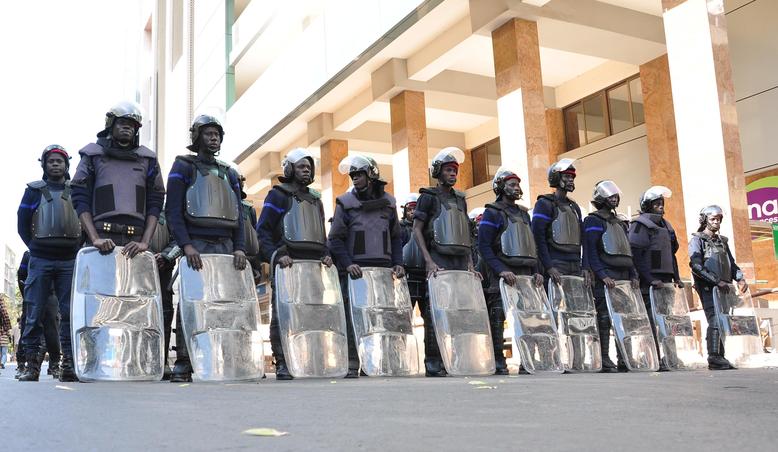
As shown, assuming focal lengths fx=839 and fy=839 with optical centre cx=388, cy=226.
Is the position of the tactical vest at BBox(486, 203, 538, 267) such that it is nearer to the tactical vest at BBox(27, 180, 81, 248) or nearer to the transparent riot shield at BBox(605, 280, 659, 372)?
the transparent riot shield at BBox(605, 280, 659, 372)

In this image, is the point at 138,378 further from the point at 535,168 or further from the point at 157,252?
the point at 535,168

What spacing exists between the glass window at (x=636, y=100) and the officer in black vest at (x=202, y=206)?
15.0 meters

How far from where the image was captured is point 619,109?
20.4 metres

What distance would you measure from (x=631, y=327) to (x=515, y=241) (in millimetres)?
1517

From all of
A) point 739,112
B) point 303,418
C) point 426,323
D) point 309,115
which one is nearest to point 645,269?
point 426,323

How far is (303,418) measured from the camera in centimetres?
302

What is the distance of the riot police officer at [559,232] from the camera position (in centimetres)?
820

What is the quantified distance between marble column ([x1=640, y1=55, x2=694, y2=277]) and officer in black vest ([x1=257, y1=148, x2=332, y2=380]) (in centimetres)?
1169

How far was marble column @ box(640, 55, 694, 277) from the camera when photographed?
698 inches

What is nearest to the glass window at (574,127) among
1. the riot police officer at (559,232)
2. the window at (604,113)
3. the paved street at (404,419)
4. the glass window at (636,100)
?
the window at (604,113)

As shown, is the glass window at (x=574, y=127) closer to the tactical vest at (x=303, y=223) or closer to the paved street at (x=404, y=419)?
the tactical vest at (x=303, y=223)

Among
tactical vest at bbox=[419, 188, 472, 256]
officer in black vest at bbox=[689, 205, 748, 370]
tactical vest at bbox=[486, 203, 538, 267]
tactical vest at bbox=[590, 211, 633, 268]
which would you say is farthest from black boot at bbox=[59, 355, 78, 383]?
officer in black vest at bbox=[689, 205, 748, 370]

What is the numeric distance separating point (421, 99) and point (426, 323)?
12.7 metres

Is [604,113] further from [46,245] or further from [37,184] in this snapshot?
[46,245]
